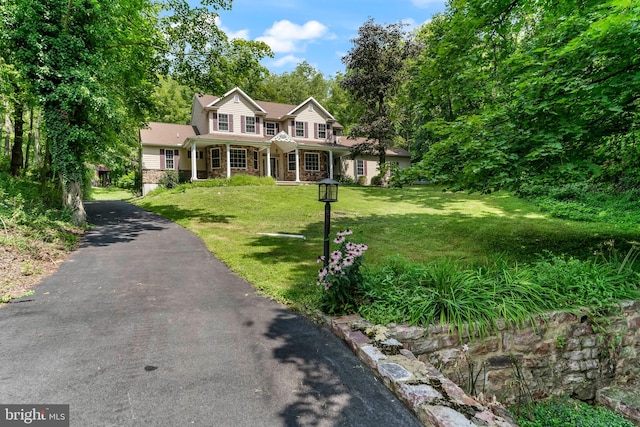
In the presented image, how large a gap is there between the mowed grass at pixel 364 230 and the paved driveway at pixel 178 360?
0.98 metres

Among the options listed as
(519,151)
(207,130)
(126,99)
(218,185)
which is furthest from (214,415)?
(207,130)

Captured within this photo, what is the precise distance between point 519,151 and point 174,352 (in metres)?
6.22

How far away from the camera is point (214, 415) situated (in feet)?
8.19

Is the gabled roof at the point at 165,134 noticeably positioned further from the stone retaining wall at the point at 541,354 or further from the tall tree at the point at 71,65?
the stone retaining wall at the point at 541,354

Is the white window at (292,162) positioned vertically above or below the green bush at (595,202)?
above

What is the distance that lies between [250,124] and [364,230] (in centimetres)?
1686

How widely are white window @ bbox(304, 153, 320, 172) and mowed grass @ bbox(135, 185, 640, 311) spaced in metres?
7.56

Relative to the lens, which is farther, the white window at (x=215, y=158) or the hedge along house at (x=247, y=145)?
the white window at (x=215, y=158)

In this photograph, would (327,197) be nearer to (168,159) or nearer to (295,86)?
(168,159)

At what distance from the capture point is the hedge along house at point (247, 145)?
75.8 feet

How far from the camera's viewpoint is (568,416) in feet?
12.1

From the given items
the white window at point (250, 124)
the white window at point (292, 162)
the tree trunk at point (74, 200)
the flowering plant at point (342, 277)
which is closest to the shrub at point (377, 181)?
the white window at point (292, 162)

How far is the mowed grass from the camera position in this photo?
263 inches

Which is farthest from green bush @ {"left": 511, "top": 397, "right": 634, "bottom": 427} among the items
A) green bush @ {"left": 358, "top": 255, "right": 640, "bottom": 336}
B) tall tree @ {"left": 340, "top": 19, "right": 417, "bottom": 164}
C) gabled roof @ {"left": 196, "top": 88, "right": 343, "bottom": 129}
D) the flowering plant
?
gabled roof @ {"left": 196, "top": 88, "right": 343, "bottom": 129}
